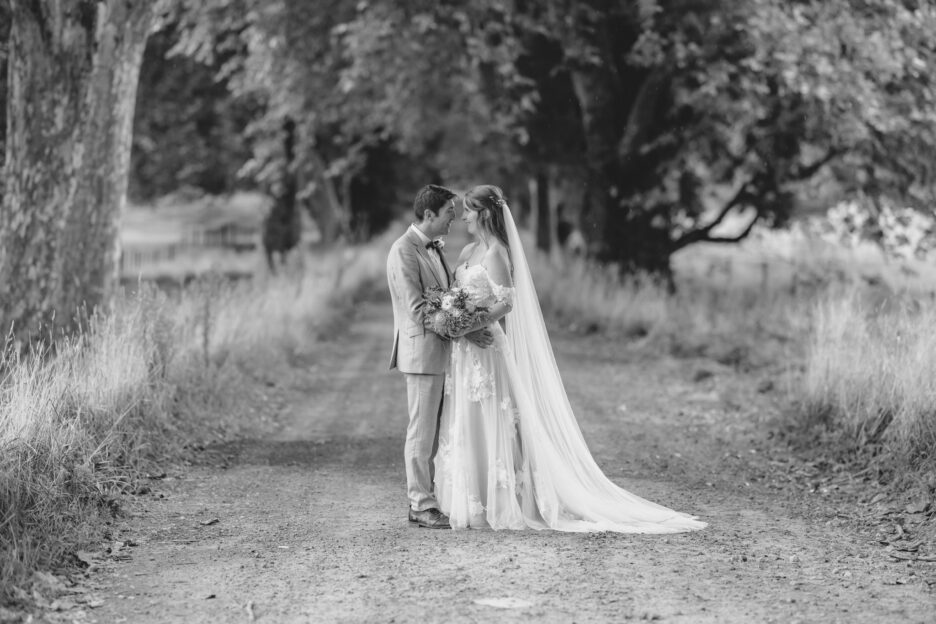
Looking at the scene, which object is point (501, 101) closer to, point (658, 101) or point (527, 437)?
point (658, 101)

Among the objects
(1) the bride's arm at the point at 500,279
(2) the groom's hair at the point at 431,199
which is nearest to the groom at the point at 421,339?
(2) the groom's hair at the point at 431,199

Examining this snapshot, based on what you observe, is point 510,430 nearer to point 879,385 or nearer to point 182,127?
point 879,385

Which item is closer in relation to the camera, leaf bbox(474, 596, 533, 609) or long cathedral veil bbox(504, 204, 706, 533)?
A: leaf bbox(474, 596, 533, 609)

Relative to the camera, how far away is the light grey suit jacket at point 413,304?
294 inches

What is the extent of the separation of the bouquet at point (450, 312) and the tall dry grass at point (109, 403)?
8.09 ft

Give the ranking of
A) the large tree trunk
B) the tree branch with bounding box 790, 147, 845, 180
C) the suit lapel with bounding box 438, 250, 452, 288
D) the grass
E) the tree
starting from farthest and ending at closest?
1. the tree branch with bounding box 790, 147, 845, 180
2. the tree
3. the large tree trunk
4. the grass
5. the suit lapel with bounding box 438, 250, 452, 288

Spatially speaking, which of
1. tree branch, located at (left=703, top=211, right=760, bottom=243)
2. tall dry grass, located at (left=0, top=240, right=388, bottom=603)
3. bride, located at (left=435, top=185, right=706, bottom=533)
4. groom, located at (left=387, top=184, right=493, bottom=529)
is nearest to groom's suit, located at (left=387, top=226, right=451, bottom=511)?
groom, located at (left=387, top=184, right=493, bottom=529)

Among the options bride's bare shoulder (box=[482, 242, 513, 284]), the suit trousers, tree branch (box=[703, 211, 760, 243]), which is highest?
bride's bare shoulder (box=[482, 242, 513, 284])

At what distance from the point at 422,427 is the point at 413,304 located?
Result: 849 millimetres

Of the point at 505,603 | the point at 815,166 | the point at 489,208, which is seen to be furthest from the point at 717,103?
the point at 505,603

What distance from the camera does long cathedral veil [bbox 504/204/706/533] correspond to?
7.46m

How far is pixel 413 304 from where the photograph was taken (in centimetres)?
747

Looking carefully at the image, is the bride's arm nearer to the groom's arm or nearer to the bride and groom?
the bride and groom

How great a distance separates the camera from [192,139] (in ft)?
109
